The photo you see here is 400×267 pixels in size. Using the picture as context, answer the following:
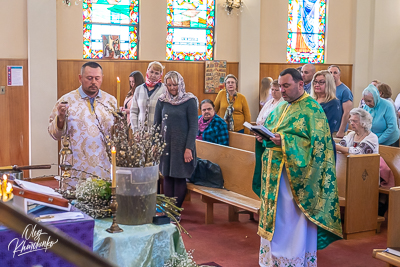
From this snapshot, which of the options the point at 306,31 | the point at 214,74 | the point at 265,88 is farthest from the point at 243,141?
the point at 306,31

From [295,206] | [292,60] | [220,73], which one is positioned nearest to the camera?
[295,206]

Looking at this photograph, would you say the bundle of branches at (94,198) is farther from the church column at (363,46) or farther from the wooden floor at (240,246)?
the church column at (363,46)

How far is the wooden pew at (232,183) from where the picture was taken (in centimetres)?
538

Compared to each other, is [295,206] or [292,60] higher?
[292,60]

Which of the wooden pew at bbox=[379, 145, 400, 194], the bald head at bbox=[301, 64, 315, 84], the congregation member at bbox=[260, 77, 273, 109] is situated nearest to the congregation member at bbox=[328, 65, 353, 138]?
the bald head at bbox=[301, 64, 315, 84]

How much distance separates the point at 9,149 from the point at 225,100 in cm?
387

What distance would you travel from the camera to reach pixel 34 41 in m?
8.44

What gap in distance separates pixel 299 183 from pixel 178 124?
1.85m

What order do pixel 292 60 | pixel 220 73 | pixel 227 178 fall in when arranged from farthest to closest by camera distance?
1. pixel 292 60
2. pixel 220 73
3. pixel 227 178

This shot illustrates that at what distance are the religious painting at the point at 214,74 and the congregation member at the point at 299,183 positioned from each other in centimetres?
596

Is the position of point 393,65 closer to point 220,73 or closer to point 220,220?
point 220,73

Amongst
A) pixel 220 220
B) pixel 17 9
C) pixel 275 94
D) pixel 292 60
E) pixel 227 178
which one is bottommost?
pixel 220 220

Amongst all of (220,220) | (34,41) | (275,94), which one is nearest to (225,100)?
(275,94)

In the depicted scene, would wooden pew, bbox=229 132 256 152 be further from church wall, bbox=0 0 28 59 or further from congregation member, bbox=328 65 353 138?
church wall, bbox=0 0 28 59
